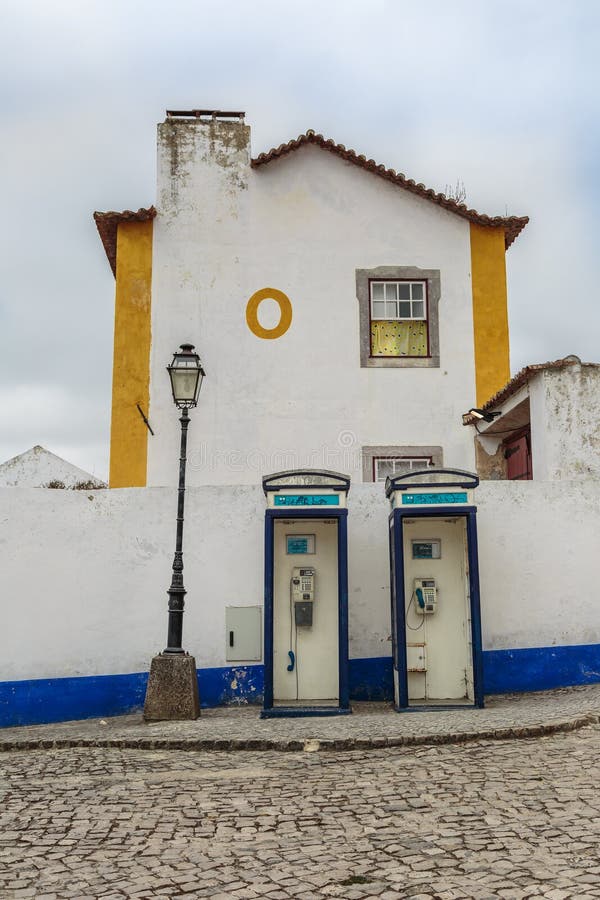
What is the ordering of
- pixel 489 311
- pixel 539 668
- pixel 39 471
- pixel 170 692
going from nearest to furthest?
1. pixel 170 692
2. pixel 539 668
3. pixel 489 311
4. pixel 39 471

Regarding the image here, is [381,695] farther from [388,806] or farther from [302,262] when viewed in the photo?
[302,262]

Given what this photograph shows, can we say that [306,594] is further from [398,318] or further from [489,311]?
[489,311]

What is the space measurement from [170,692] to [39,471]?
18.7m

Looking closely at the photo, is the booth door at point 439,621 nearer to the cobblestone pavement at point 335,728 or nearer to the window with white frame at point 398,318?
the cobblestone pavement at point 335,728

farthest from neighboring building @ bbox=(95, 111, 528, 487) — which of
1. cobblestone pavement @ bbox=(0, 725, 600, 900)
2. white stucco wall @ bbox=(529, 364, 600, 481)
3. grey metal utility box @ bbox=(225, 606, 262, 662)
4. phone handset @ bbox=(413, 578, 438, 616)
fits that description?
cobblestone pavement @ bbox=(0, 725, 600, 900)

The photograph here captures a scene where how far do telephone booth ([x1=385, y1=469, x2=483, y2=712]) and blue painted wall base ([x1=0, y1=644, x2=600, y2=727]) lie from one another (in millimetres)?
645

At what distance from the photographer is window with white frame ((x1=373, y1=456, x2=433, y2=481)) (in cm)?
1462

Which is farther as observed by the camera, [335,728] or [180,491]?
[180,491]

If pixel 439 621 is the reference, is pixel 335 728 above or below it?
below

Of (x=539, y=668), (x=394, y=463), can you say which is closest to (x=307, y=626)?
(x=539, y=668)

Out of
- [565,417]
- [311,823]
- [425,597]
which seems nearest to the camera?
[311,823]

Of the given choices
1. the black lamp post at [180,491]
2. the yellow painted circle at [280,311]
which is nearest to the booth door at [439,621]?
the black lamp post at [180,491]

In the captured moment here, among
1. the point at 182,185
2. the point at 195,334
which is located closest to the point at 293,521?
the point at 195,334

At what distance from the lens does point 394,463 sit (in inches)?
579
